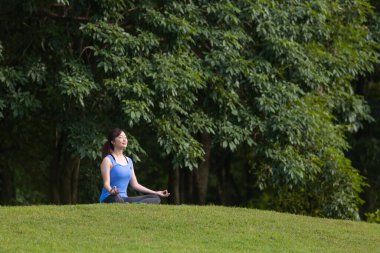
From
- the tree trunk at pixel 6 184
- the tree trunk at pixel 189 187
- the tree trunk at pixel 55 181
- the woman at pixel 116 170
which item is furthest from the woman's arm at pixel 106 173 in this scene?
the tree trunk at pixel 6 184

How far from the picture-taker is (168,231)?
12.3 m

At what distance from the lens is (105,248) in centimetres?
1113

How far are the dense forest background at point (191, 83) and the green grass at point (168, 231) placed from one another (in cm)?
312

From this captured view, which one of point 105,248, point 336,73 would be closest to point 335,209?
point 336,73

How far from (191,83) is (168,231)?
506 centimetres

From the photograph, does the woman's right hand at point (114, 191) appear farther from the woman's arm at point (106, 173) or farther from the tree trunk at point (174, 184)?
the tree trunk at point (174, 184)

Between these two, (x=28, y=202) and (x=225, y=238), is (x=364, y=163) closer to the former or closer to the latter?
(x=28, y=202)

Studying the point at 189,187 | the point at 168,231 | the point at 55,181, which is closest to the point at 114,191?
the point at 168,231

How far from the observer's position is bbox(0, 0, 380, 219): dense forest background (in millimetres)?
16906

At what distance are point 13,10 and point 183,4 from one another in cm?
311

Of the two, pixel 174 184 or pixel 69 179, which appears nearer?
pixel 69 179

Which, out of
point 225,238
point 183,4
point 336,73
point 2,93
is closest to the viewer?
point 225,238

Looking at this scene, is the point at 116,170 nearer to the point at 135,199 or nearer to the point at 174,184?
the point at 135,199

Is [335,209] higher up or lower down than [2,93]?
lower down
